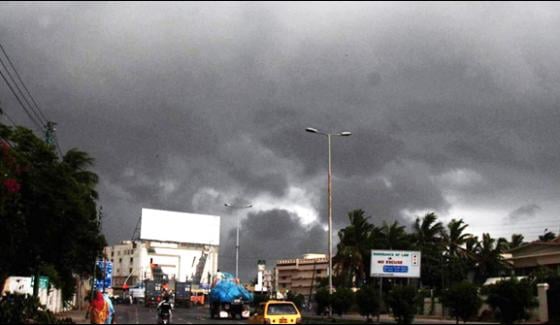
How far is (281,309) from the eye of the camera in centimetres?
2978

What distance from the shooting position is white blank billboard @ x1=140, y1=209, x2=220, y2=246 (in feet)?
425

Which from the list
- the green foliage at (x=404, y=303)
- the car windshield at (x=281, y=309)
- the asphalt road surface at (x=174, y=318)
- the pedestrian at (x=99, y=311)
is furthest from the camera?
the asphalt road surface at (x=174, y=318)

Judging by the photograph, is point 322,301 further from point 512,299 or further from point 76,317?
point 512,299

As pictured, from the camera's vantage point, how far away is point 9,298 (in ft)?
105

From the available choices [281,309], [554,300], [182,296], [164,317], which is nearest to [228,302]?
[164,317]

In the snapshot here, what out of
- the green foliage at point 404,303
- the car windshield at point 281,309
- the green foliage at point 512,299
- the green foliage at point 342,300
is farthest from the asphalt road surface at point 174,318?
the green foliage at point 512,299

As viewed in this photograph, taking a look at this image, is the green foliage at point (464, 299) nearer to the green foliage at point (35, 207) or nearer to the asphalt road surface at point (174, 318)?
the asphalt road surface at point (174, 318)

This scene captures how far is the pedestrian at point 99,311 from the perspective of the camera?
20.5 meters

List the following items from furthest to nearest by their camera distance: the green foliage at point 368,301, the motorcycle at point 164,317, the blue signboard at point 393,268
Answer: the blue signboard at point 393,268 < the green foliage at point 368,301 < the motorcycle at point 164,317

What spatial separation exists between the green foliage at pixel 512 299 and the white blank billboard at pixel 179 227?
99.2 m

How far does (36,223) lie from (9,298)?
19.8 feet

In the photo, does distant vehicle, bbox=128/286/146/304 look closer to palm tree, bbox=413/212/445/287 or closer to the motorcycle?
palm tree, bbox=413/212/445/287

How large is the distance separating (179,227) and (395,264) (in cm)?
8111

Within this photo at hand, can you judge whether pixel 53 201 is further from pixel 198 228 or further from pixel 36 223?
pixel 198 228
